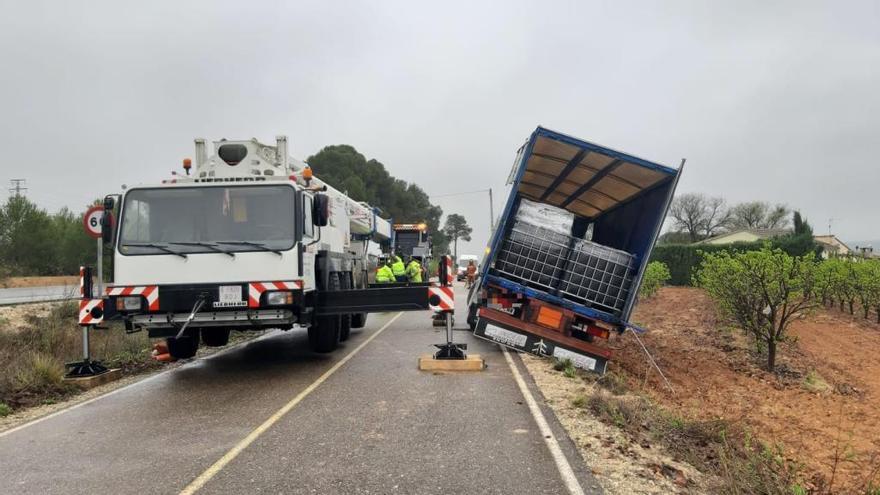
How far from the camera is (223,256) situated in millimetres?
7324

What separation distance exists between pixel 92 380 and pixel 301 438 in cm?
428

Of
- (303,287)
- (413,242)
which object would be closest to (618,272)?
(303,287)

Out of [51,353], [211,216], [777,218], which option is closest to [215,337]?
[51,353]

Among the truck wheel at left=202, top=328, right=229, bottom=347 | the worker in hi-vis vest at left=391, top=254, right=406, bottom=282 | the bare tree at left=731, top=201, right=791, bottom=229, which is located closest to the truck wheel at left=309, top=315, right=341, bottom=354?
the truck wheel at left=202, top=328, right=229, bottom=347

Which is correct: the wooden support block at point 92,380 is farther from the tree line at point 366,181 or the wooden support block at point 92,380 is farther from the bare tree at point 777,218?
the bare tree at point 777,218

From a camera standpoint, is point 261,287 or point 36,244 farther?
point 36,244

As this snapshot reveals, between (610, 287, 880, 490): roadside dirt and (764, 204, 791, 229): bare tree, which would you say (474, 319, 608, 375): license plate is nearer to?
(610, 287, 880, 490): roadside dirt

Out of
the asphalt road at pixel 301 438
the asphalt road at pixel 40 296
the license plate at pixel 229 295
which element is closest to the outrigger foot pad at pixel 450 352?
the asphalt road at pixel 301 438

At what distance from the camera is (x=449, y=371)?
8.20 metres

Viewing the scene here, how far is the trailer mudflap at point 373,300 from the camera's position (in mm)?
8047

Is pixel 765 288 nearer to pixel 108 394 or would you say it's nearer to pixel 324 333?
pixel 324 333

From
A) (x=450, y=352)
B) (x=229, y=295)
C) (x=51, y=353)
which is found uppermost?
(x=229, y=295)

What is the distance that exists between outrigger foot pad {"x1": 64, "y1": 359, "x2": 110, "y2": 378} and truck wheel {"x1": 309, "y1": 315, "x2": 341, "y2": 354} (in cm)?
296

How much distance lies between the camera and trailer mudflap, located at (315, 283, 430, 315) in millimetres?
8047
